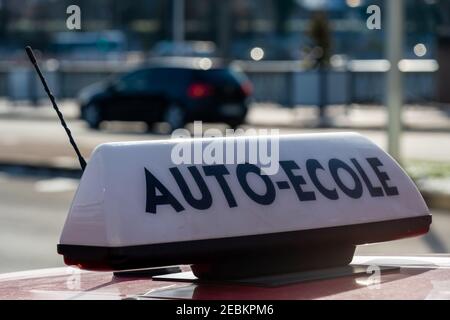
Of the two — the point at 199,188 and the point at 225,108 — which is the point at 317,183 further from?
the point at 225,108

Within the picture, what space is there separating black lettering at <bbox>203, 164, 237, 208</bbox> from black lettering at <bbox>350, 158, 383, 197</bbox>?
14.0 inches

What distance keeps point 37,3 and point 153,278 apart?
261ft

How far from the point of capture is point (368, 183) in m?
3.18

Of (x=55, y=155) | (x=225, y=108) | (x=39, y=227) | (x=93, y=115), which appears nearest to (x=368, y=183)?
(x=39, y=227)

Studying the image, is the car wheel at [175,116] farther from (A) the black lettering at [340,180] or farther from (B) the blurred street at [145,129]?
(A) the black lettering at [340,180]

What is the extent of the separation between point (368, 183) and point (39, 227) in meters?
10.1

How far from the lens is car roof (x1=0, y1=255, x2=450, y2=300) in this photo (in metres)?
2.93

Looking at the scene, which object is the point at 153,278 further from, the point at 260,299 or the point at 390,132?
the point at 390,132

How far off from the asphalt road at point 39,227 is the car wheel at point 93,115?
11182 mm

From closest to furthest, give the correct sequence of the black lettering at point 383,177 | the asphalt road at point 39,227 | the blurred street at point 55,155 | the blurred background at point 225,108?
1. the black lettering at point 383,177
2. the asphalt road at point 39,227
3. the blurred street at point 55,155
4. the blurred background at point 225,108

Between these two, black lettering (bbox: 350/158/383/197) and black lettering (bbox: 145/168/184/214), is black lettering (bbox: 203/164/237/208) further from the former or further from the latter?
black lettering (bbox: 350/158/383/197)

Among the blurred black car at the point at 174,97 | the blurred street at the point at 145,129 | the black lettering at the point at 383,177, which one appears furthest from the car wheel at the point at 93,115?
the black lettering at the point at 383,177

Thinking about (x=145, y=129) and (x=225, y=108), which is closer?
(x=225, y=108)

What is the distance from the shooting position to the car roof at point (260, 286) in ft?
9.62
